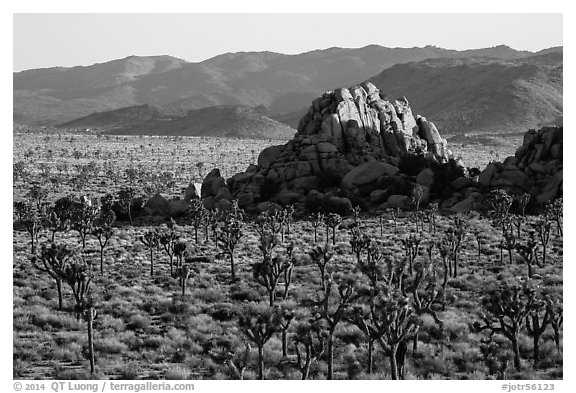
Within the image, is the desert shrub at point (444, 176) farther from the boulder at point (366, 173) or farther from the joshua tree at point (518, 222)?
the joshua tree at point (518, 222)

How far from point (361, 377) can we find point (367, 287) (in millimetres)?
14985

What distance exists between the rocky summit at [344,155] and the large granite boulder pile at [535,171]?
8.87 meters

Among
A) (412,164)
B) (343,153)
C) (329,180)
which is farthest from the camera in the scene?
(343,153)

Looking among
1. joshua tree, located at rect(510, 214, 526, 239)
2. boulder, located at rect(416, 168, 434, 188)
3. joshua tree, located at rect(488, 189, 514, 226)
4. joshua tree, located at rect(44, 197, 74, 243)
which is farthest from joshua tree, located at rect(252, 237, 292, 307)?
boulder, located at rect(416, 168, 434, 188)

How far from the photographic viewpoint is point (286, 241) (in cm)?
6194

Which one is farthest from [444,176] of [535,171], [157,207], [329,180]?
[157,207]

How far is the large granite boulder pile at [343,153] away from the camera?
79.4m

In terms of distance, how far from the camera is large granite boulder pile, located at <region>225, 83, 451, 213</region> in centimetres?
7938

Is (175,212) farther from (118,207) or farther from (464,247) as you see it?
(464,247)

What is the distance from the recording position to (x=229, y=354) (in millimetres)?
28281

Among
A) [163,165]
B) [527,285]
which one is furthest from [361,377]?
[163,165]

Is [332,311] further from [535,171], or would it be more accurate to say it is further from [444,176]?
[535,171]

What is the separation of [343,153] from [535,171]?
21.6 m

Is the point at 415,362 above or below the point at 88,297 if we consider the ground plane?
below
